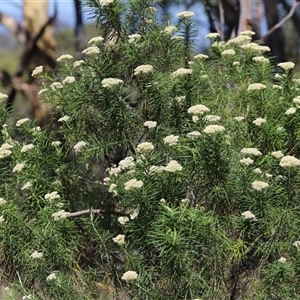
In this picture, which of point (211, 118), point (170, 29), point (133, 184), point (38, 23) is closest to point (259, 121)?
point (211, 118)

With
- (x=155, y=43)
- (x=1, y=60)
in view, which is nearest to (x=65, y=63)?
(x=155, y=43)

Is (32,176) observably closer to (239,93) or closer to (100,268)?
(100,268)

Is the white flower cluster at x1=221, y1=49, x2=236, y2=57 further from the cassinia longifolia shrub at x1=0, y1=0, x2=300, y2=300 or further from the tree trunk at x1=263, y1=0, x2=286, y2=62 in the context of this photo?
the tree trunk at x1=263, y1=0, x2=286, y2=62

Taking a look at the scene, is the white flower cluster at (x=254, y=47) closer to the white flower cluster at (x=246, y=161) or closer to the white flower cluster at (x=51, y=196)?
the white flower cluster at (x=246, y=161)

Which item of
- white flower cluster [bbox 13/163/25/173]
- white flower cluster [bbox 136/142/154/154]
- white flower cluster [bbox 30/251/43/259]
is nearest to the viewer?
white flower cluster [bbox 136/142/154/154]

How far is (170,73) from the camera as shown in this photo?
3141 mm

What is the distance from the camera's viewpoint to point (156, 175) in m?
2.60

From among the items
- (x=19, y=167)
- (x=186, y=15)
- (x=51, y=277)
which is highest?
(x=186, y=15)

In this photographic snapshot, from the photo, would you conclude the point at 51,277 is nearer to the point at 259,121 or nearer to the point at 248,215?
the point at 248,215

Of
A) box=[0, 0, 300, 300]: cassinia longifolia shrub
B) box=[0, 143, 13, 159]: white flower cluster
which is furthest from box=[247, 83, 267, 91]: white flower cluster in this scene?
box=[0, 143, 13, 159]: white flower cluster

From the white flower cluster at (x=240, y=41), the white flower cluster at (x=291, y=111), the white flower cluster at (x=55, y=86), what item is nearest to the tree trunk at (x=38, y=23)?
the white flower cluster at (x=240, y=41)

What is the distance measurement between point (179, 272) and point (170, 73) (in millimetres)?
1074

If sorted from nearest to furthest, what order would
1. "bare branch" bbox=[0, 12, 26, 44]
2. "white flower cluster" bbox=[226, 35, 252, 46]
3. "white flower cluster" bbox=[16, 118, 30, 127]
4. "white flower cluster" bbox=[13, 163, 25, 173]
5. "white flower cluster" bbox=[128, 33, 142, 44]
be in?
"white flower cluster" bbox=[13, 163, 25, 173] → "white flower cluster" bbox=[128, 33, 142, 44] → "white flower cluster" bbox=[16, 118, 30, 127] → "white flower cluster" bbox=[226, 35, 252, 46] → "bare branch" bbox=[0, 12, 26, 44]

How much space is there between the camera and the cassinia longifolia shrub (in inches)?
101
